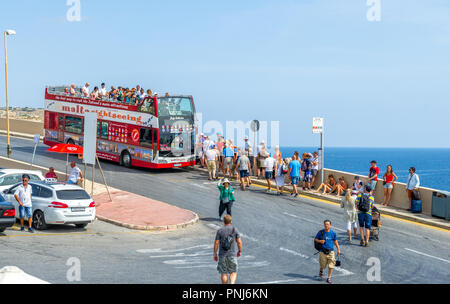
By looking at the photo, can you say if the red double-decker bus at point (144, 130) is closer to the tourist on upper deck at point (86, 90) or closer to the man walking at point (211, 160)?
the tourist on upper deck at point (86, 90)

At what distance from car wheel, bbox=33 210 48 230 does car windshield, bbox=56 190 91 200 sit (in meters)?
0.89

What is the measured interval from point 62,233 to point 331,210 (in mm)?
10466

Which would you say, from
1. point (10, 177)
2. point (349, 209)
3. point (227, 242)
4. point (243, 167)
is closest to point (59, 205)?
point (10, 177)

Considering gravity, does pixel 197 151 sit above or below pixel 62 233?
above

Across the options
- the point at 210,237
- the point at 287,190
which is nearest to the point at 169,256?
the point at 210,237

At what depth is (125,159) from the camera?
32812 millimetres

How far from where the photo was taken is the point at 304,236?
19.7 metres

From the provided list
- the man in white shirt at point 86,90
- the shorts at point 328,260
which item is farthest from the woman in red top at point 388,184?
the man in white shirt at point 86,90

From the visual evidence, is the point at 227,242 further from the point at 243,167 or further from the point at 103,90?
the point at 103,90

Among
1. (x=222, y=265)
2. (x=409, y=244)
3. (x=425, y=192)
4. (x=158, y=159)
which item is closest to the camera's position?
(x=222, y=265)

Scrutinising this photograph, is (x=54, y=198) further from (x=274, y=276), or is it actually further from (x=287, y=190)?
(x=287, y=190)

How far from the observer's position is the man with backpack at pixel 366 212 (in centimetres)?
1828

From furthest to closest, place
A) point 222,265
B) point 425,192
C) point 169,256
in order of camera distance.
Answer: point 425,192 < point 169,256 < point 222,265

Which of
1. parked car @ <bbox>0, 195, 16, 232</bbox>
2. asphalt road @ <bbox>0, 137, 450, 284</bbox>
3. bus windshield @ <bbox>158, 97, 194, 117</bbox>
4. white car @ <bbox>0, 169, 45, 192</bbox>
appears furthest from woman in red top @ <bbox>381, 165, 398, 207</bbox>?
parked car @ <bbox>0, 195, 16, 232</bbox>
